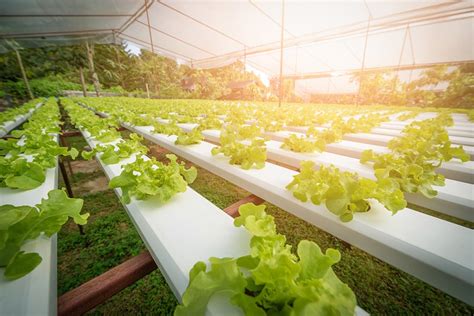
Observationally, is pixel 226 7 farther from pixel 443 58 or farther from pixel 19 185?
pixel 443 58

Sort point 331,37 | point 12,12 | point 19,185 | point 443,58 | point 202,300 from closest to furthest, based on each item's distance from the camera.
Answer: point 202,300 < point 19,185 < point 12,12 < point 331,37 < point 443,58

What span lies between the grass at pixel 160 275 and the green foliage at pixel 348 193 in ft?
5.04

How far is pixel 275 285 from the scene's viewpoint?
0.66 metres

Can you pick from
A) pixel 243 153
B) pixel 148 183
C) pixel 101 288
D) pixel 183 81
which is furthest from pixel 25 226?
pixel 183 81

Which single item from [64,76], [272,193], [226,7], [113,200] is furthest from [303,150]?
[64,76]

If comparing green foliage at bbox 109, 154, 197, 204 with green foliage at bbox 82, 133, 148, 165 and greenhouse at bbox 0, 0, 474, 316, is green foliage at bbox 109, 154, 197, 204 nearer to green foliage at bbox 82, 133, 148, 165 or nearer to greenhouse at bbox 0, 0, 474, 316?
greenhouse at bbox 0, 0, 474, 316

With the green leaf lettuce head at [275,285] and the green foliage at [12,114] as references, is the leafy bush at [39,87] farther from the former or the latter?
the green leaf lettuce head at [275,285]

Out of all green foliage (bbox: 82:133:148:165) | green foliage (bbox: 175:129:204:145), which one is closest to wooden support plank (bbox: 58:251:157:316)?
green foliage (bbox: 82:133:148:165)

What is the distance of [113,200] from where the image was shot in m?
4.10

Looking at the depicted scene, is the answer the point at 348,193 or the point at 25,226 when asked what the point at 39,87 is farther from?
the point at 348,193

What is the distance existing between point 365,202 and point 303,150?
1185 millimetres

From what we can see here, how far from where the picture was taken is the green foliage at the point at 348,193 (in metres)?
1.12

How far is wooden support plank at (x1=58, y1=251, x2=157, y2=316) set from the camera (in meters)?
0.83

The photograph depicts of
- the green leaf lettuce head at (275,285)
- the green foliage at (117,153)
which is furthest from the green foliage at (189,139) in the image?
the green leaf lettuce head at (275,285)
